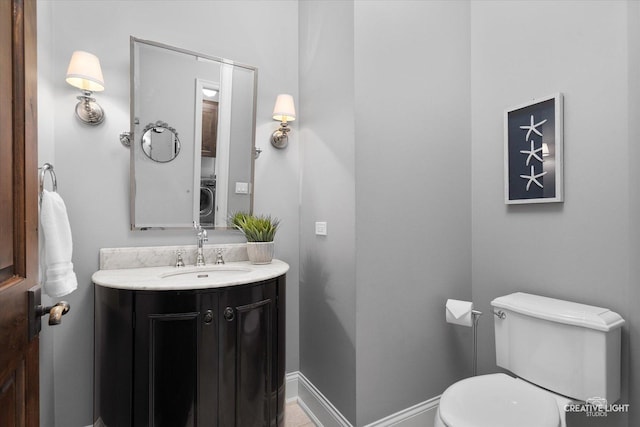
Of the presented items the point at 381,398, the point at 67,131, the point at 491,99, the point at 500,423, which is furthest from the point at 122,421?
the point at 491,99

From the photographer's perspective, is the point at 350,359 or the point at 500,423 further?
the point at 350,359

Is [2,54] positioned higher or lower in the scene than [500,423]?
higher

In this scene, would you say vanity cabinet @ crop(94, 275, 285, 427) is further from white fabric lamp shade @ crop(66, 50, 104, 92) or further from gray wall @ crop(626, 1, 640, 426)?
gray wall @ crop(626, 1, 640, 426)

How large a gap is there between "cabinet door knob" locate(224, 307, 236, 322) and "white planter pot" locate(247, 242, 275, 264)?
44 centimetres

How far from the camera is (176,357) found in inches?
50.1

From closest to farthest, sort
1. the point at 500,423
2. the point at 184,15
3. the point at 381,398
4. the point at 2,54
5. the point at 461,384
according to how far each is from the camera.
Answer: the point at 2,54
the point at 500,423
the point at 461,384
the point at 381,398
the point at 184,15

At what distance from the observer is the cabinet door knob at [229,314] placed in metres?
1.34

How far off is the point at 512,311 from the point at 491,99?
119cm

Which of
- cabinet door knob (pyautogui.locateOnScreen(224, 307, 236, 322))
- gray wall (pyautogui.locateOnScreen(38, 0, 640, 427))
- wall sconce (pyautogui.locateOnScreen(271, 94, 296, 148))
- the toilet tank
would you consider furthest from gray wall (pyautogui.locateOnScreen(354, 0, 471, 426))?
cabinet door knob (pyautogui.locateOnScreen(224, 307, 236, 322))

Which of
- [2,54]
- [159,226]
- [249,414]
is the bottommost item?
[249,414]

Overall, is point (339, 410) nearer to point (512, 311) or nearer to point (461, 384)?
point (461, 384)

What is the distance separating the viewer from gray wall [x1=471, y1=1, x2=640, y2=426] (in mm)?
1361

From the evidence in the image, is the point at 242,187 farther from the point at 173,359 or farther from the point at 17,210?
the point at 17,210

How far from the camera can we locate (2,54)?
627 millimetres
